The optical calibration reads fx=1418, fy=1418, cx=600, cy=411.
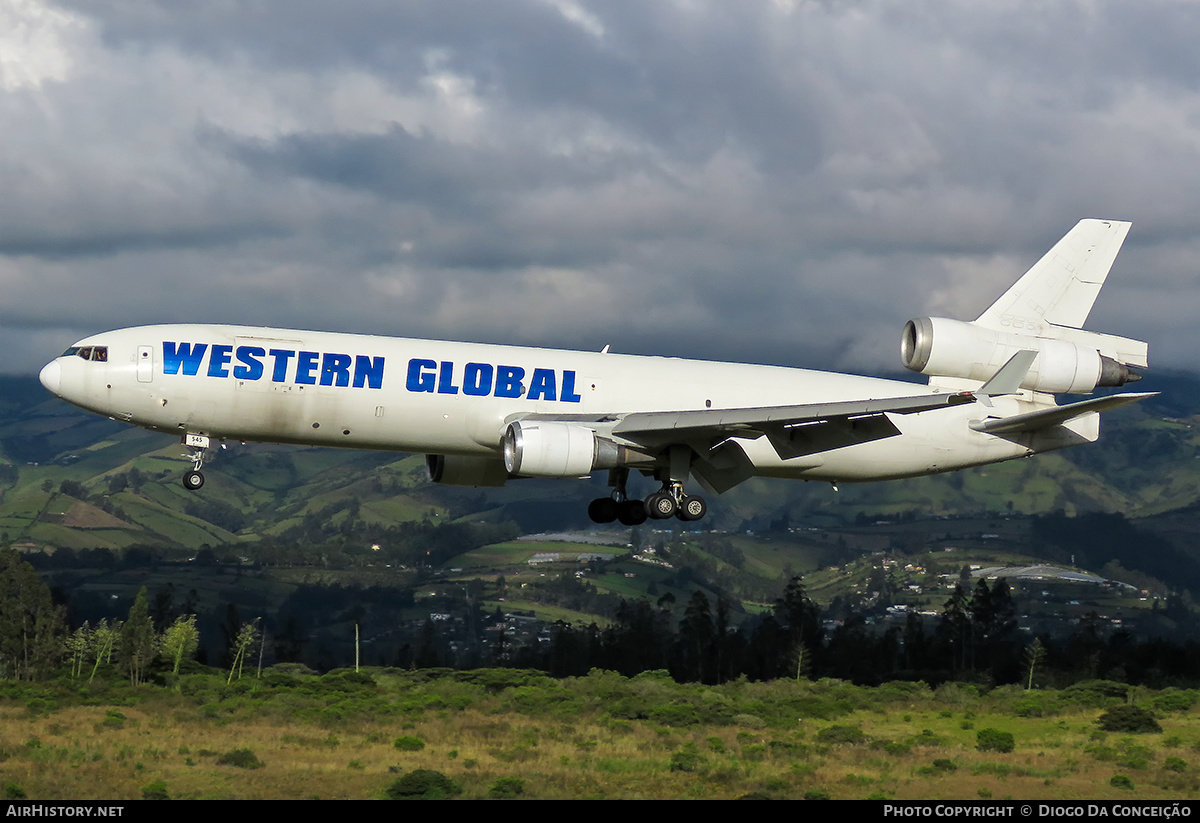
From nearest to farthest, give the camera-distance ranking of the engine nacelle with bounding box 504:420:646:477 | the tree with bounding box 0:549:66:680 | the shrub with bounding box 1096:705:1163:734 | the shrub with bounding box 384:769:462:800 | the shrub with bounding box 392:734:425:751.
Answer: the engine nacelle with bounding box 504:420:646:477
the shrub with bounding box 384:769:462:800
the shrub with bounding box 392:734:425:751
the shrub with bounding box 1096:705:1163:734
the tree with bounding box 0:549:66:680

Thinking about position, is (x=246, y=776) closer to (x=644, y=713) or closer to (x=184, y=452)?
(x=184, y=452)

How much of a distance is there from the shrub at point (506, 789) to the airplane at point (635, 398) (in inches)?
480

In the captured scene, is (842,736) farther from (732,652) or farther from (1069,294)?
(732,652)

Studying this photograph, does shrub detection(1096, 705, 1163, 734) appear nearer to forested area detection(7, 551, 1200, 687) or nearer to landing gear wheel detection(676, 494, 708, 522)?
landing gear wheel detection(676, 494, 708, 522)

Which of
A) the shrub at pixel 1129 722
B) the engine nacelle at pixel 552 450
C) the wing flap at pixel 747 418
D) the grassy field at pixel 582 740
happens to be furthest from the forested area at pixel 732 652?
the wing flap at pixel 747 418

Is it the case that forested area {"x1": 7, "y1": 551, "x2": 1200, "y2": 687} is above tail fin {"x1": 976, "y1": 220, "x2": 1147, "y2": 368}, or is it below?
below

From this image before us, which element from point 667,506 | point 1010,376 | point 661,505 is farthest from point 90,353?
point 1010,376

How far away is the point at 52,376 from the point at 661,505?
2276 cm

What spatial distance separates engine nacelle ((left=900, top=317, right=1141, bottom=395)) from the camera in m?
57.3

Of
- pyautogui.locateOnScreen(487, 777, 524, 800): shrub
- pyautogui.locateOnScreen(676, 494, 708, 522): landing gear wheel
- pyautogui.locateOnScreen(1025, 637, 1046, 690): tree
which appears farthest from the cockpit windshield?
pyautogui.locateOnScreen(1025, 637, 1046, 690): tree

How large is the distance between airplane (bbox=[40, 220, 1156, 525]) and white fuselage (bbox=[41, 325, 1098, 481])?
6 centimetres

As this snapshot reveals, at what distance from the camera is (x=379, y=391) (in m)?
51.6

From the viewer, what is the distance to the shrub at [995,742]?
280 feet

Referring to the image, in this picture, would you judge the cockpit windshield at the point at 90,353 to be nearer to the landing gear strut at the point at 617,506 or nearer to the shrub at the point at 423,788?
the landing gear strut at the point at 617,506
